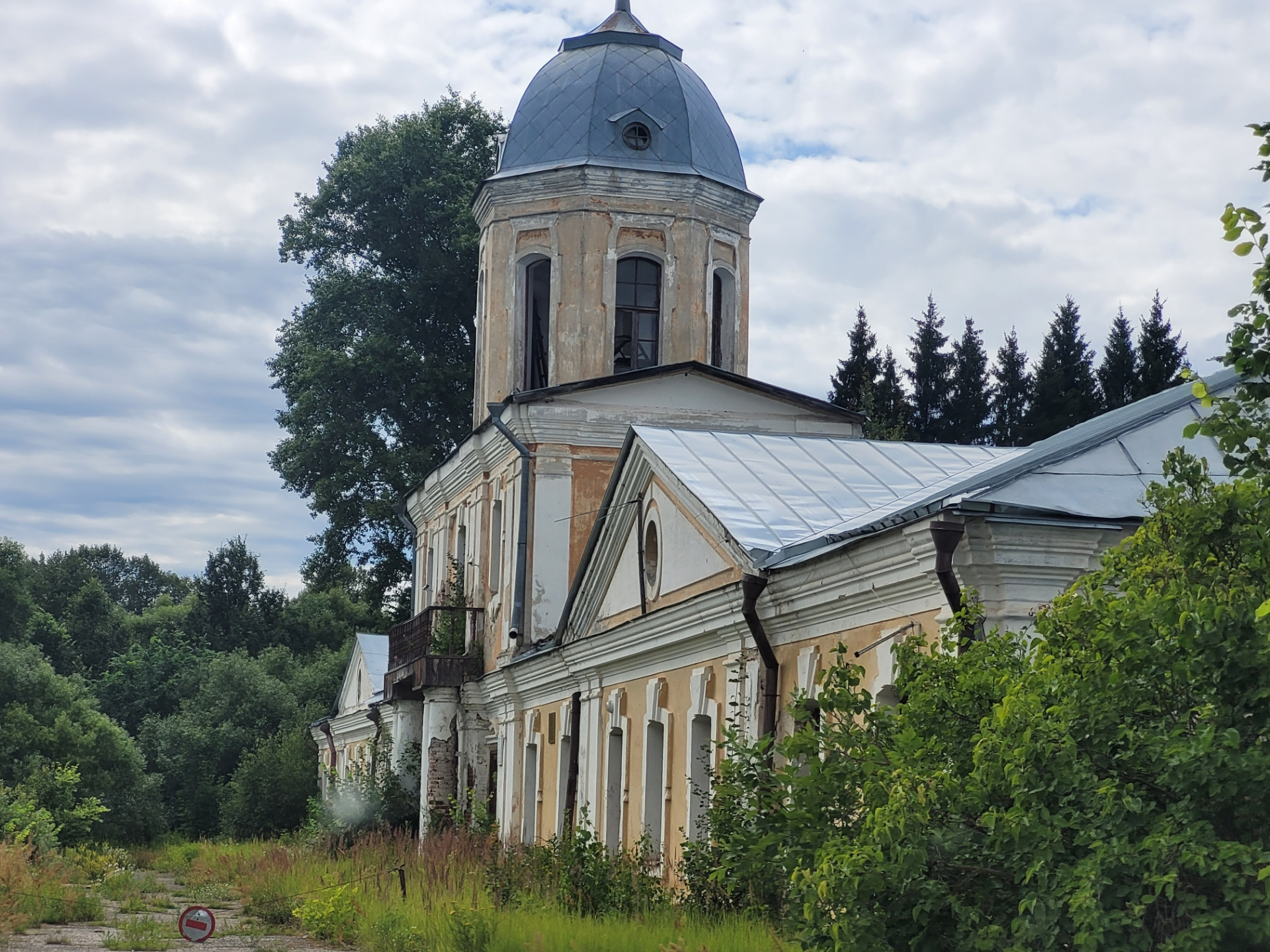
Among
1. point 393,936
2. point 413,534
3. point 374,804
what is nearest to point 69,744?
point 413,534

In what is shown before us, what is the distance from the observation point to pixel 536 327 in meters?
25.5

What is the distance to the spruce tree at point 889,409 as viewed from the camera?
3105 cm

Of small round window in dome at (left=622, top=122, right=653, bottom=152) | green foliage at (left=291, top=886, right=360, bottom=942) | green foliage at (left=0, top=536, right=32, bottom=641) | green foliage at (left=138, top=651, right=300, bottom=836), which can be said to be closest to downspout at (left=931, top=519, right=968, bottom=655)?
green foliage at (left=291, top=886, right=360, bottom=942)

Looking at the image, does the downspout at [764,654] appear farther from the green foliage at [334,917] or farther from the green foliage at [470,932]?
the green foliage at [334,917]

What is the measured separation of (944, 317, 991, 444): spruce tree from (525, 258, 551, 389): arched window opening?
1270 cm

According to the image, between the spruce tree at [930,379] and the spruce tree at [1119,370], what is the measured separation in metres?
4.07

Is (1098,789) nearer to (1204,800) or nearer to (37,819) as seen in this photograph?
(1204,800)

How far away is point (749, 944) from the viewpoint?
8.77 metres

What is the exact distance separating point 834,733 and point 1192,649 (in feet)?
6.51

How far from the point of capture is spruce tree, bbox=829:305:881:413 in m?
35.7

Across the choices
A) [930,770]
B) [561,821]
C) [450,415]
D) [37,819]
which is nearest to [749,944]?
[930,770]

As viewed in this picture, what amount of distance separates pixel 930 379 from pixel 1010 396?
2.02 meters

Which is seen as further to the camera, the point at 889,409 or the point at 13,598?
the point at 13,598

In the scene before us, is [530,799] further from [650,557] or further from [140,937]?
[140,937]
